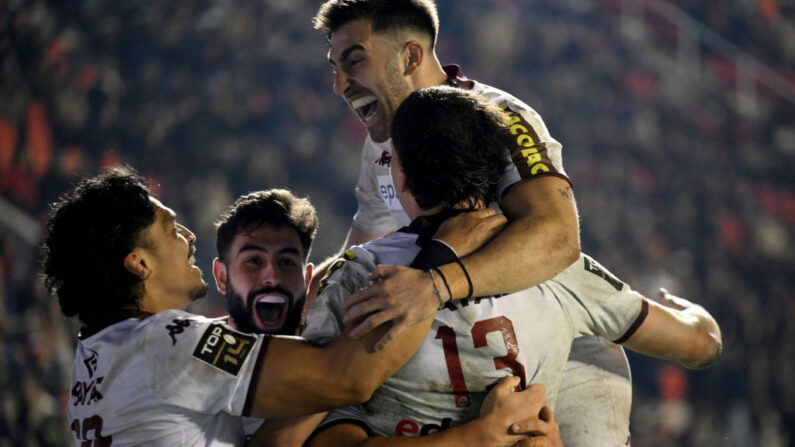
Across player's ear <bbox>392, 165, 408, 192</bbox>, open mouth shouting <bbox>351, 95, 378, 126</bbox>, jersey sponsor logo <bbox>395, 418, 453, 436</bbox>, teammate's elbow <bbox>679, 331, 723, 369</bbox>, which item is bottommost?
jersey sponsor logo <bbox>395, 418, 453, 436</bbox>

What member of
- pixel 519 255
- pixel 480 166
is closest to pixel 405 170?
pixel 480 166

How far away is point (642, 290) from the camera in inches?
272

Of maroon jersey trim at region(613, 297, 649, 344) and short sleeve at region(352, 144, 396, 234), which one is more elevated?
short sleeve at region(352, 144, 396, 234)

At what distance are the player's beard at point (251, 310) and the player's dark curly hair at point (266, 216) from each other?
0.48 feet

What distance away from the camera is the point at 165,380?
166 centimetres

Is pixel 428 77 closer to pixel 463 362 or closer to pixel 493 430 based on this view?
pixel 463 362

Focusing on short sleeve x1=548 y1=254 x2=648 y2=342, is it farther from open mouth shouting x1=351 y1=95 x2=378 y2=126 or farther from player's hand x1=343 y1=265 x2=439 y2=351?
open mouth shouting x1=351 y1=95 x2=378 y2=126

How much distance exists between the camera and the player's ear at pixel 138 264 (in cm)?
189

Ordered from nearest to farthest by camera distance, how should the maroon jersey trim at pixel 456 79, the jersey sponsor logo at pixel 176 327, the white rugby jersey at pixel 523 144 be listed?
the jersey sponsor logo at pixel 176 327
the white rugby jersey at pixel 523 144
the maroon jersey trim at pixel 456 79

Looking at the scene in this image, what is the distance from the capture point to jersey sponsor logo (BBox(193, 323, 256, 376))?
165 centimetres

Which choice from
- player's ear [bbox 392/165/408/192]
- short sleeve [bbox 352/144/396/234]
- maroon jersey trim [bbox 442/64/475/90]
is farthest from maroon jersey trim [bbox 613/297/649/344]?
short sleeve [bbox 352/144/396/234]

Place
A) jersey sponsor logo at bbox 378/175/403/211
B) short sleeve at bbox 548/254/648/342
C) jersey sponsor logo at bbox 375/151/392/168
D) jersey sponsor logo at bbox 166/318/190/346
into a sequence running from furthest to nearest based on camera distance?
jersey sponsor logo at bbox 375/151/392/168
jersey sponsor logo at bbox 378/175/403/211
short sleeve at bbox 548/254/648/342
jersey sponsor logo at bbox 166/318/190/346

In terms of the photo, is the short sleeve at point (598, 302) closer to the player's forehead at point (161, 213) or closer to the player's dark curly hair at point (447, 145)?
the player's dark curly hair at point (447, 145)

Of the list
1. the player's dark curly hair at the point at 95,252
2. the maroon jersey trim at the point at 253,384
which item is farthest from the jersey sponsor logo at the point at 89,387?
the maroon jersey trim at the point at 253,384
